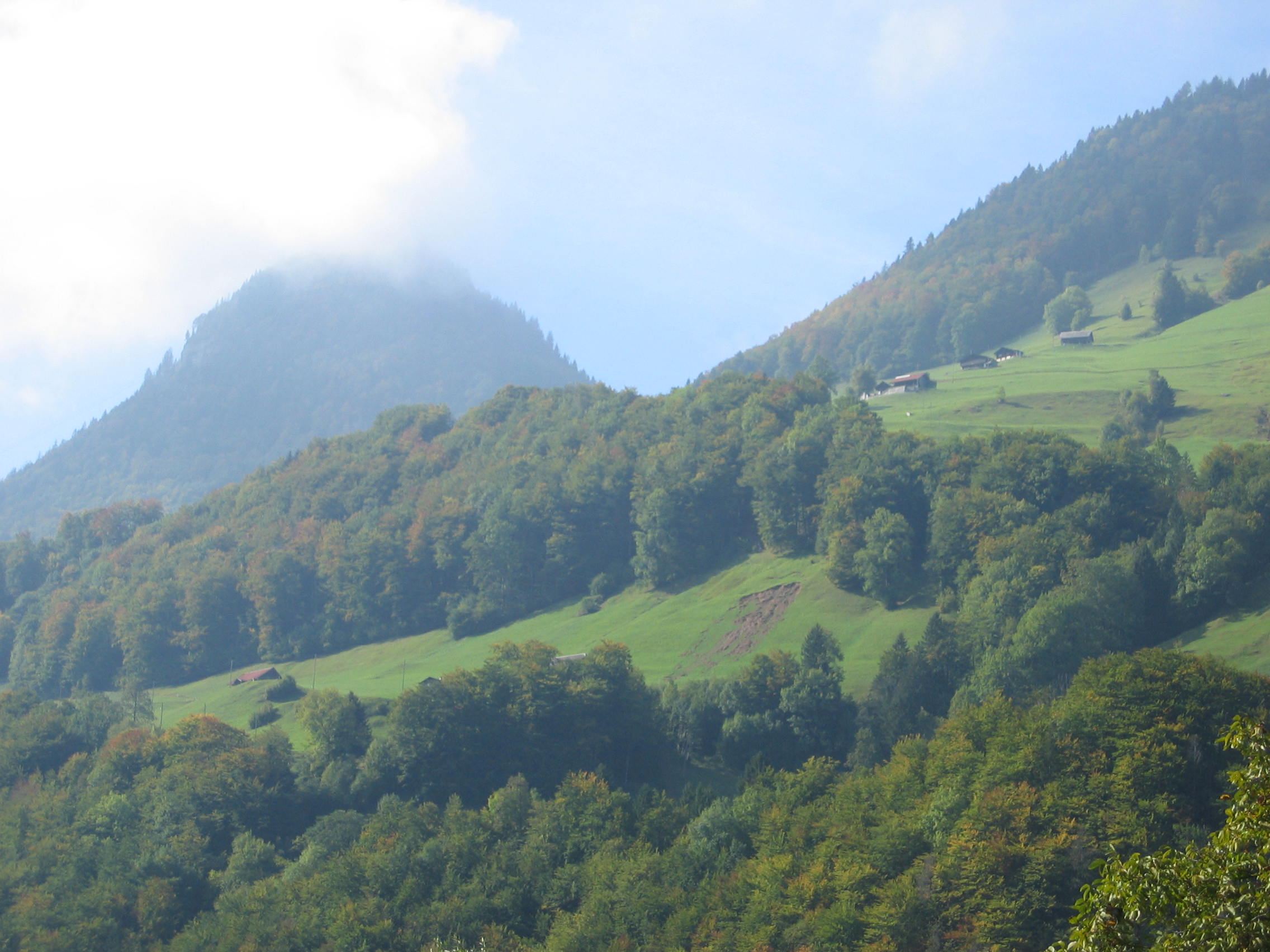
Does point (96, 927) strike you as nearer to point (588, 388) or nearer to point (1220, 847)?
point (1220, 847)

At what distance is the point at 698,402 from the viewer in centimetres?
13212

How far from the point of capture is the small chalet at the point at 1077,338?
6176 inches

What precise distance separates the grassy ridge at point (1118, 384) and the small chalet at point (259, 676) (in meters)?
70.5

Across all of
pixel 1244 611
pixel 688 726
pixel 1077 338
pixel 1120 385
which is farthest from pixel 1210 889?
pixel 1077 338

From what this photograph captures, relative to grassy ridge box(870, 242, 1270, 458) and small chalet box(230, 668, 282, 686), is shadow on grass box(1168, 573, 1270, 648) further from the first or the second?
small chalet box(230, 668, 282, 686)

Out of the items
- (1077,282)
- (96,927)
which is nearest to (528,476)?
(96,927)

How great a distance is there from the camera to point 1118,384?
123 meters

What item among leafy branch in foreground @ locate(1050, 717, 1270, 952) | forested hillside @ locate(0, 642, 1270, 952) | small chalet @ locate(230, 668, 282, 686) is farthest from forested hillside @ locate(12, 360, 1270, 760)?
leafy branch in foreground @ locate(1050, 717, 1270, 952)

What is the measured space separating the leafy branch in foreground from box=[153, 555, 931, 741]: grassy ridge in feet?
220

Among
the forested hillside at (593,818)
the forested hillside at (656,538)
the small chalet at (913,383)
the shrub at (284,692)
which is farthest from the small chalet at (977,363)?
the shrub at (284,692)

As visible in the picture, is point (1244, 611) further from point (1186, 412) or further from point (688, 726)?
point (1186, 412)

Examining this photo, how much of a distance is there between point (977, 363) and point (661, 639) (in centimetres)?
8363

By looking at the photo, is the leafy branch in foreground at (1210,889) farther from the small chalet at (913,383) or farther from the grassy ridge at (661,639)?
the small chalet at (913,383)

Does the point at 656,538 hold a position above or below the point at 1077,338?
below
